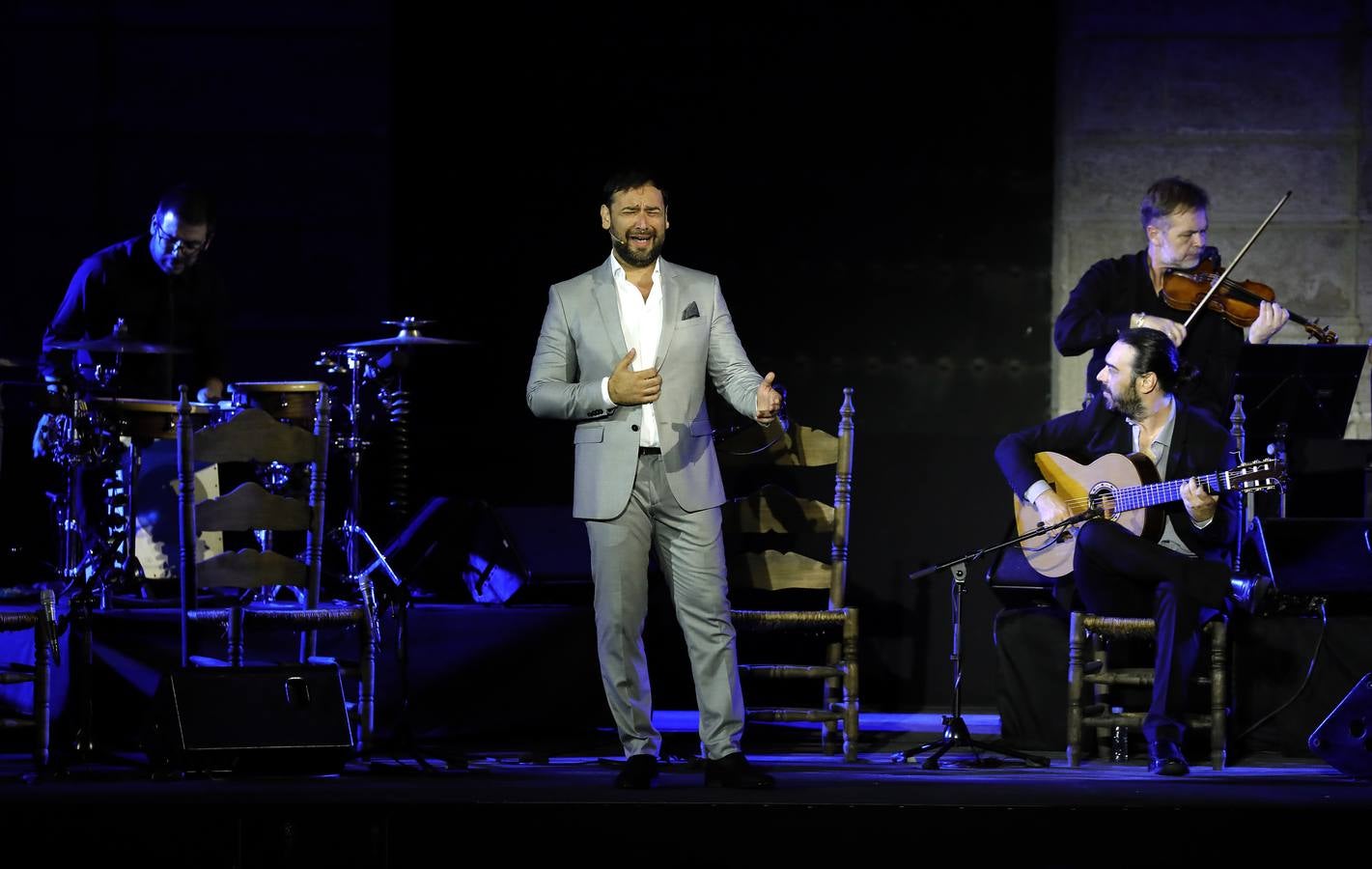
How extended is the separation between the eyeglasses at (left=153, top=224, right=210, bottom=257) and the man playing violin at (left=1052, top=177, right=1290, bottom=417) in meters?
3.08

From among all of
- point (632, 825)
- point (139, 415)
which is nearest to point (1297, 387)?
point (632, 825)

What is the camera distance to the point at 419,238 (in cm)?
667

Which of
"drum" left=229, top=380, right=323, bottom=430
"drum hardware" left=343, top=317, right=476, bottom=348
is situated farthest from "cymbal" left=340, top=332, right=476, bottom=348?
"drum" left=229, top=380, right=323, bottom=430

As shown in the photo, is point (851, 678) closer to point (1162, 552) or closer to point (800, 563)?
point (800, 563)

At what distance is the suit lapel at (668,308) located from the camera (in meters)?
4.38

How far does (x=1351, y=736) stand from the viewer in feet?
14.6

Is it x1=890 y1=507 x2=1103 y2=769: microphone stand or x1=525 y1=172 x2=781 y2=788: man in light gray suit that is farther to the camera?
x1=890 y1=507 x2=1103 y2=769: microphone stand

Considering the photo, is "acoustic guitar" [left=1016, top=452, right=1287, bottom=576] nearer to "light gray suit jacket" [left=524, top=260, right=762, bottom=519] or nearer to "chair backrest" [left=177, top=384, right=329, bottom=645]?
"light gray suit jacket" [left=524, top=260, right=762, bottom=519]

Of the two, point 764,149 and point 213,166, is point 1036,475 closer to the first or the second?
point 764,149

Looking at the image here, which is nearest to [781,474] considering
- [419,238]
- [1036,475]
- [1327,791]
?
[1036,475]

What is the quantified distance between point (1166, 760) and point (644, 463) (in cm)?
175

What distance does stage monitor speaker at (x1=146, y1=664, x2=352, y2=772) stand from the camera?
4.43 metres

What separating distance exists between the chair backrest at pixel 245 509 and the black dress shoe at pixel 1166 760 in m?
2.50

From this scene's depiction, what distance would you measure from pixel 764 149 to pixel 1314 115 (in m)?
2.36
